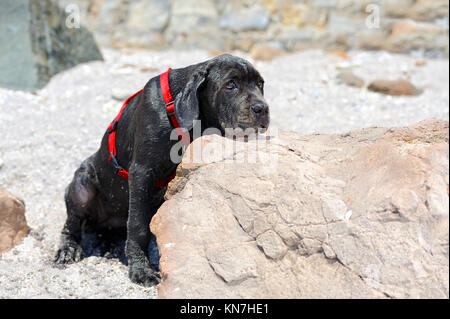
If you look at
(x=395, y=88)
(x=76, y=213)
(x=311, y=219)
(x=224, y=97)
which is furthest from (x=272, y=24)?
(x=311, y=219)

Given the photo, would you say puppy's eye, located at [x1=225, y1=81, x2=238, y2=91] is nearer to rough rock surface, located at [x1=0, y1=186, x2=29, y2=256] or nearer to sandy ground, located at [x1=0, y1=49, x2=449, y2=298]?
sandy ground, located at [x1=0, y1=49, x2=449, y2=298]

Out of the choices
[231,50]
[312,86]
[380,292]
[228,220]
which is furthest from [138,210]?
[231,50]

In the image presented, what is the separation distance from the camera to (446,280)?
254 cm

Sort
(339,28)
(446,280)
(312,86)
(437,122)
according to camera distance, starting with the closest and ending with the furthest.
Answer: (446,280)
(437,122)
(312,86)
(339,28)

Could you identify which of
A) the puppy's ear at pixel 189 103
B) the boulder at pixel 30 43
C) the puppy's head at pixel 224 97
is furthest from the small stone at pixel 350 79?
the puppy's ear at pixel 189 103

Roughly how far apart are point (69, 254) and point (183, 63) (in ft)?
15.7

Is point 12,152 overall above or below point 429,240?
below

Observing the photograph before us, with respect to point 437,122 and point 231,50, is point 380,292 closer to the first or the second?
point 437,122

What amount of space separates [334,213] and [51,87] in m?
5.88

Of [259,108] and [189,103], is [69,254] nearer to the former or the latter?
[189,103]

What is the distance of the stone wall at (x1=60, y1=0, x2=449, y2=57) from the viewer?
8.82 metres

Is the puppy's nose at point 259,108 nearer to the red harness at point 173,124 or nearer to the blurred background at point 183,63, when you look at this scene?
the red harness at point 173,124

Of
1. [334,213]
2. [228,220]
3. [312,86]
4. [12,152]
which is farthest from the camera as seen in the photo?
[312,86]

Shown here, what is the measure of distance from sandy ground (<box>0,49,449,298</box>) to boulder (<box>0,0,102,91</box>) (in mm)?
196
